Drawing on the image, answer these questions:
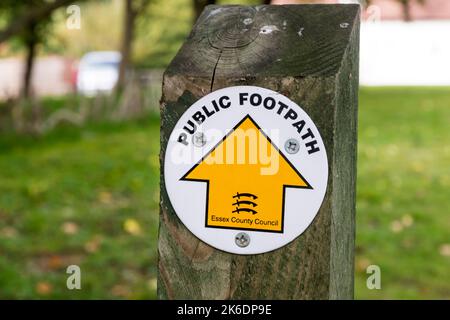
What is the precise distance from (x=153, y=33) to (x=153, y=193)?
83.6ft

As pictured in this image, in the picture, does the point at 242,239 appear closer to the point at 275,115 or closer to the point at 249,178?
the point at 249,178

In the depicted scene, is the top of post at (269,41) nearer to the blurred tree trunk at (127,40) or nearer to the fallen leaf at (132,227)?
the fallen leaf at (132,227)

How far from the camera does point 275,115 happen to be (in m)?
1.46

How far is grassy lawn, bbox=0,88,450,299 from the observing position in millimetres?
4348

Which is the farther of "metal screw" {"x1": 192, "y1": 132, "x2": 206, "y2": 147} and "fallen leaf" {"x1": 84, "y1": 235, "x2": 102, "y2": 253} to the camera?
"fallen leaf" {"x1": 84, "y1": 235, "x2": 102, "y2": 253}

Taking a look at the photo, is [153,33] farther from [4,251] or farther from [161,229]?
[161,229]

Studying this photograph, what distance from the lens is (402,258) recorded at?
478 centimetres

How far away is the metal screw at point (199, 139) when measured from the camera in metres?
1.49

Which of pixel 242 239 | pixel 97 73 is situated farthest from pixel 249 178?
pixel 97 73

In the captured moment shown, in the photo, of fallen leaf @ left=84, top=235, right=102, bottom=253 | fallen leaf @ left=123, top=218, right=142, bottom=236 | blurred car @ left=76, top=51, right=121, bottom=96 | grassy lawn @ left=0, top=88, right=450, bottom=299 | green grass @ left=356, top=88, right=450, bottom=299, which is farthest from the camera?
blurred car @ left=76, top=51, right=121, bottom=96

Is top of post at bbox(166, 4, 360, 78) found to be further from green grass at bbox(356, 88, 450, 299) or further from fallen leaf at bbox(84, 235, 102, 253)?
fallen leaf at bbox(84, 235, 102, 253)

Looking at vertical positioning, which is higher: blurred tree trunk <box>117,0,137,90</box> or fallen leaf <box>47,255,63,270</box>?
blurred tree trunk <box>117,0,137,90</box>

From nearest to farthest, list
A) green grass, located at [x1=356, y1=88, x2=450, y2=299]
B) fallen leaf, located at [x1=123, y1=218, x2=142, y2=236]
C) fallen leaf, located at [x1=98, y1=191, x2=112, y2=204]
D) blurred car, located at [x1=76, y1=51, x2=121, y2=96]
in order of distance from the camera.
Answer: green grass, located at [x1=356, y1=88, x2=450, y2=299]
fallen leaf, located at [x1=123, y1=218, x2=142, y2=236]
fallen leaf, located at [x1=98, y1=191, x2=112, y2=204]
blurred car, located at [x1=76, y1=51, x2=121, y2=96]

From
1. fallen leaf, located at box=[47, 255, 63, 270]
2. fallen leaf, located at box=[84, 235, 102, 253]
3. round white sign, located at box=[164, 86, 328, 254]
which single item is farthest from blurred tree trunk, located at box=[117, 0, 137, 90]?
round white sign, located at box=[164, 86, 328, 254]
